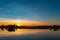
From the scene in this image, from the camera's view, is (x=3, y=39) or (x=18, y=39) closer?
(x=3, y=39)

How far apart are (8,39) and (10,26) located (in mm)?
6325

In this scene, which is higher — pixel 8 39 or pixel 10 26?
pixel 10 26

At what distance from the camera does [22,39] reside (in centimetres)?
5953

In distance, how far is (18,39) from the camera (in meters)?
60.0

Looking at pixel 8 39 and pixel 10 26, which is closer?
pixel 8 39

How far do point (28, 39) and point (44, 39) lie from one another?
5.66 metres

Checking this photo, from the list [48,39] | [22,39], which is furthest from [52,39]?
[22,39]

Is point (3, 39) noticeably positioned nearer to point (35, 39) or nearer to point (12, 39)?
point (12, 39)

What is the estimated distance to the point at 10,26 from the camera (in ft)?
207

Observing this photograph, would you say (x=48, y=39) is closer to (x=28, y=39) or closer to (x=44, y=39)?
(x=44, y=39)

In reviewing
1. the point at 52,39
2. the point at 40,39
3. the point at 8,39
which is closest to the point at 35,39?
the point at 40,39

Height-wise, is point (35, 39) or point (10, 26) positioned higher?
point (10, 26)

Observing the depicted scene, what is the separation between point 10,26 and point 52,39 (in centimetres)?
1719

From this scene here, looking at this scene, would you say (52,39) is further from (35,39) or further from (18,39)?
(18,39)
